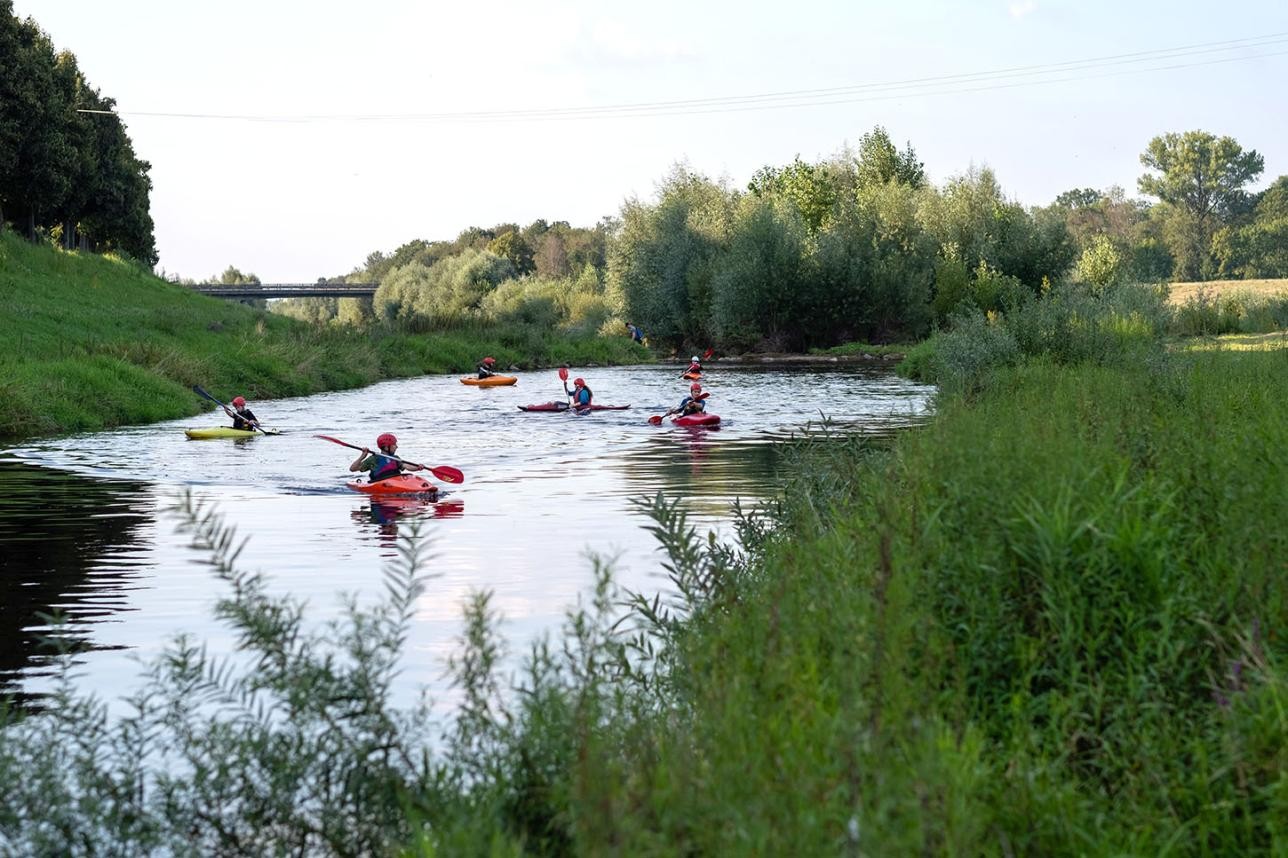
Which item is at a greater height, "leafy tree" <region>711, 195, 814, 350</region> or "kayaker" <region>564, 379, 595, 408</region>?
"leafy tree" <region>711, 195, 814, 350</region>

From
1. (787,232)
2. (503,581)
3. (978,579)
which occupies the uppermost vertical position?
(787,232)

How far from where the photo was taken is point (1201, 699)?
5.49 meters

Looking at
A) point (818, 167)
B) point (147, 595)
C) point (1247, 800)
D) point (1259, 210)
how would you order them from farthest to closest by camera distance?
point (1259, 210) < point (818, 167) < point (147, 595) < point (1247, 800)

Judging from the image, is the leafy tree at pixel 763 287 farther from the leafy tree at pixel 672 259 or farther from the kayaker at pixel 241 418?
the kayaker at pixel 241 418

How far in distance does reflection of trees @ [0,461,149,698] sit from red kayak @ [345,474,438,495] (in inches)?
103

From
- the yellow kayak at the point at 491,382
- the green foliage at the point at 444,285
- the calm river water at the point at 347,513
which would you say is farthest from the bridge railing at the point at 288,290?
the calm river water at the point at 347,513

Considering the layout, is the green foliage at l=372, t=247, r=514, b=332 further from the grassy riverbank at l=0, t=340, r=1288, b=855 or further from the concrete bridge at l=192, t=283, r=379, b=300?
the grassy riverbank at l=0, t=340, r=1288, b=855

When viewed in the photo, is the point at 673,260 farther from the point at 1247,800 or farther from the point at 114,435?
the point at 1247,800

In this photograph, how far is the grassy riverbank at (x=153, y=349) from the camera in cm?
2584

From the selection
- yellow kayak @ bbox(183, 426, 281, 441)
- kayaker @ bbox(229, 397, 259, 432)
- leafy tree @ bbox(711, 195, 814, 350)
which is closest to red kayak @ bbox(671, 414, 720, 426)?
kayaker @ bbox(229, 397, 259, 432)

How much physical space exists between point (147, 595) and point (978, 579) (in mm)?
6787

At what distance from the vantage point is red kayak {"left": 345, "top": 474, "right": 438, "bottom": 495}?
16.9 m

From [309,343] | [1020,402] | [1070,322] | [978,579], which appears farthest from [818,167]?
[978,579]

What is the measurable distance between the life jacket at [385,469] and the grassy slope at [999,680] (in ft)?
32.6
